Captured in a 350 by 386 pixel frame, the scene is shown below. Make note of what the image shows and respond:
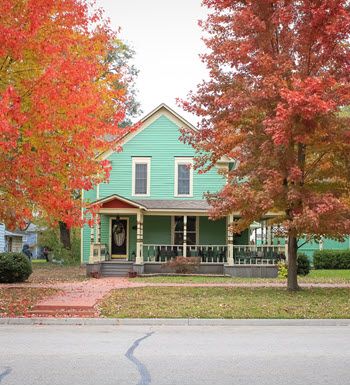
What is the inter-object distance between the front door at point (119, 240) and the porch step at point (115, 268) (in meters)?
2.60

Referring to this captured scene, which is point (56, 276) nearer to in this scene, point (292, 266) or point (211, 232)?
point (211, 232)

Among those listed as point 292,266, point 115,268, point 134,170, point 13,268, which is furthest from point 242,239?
point 13,268

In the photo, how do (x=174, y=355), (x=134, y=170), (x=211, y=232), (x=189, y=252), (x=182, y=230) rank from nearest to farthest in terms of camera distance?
(x=174, y=355) < (x=189, y=252) < (x=134, y=170) < (x=182, y=230) < (x=211, y=232)

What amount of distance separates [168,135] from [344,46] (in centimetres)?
1529

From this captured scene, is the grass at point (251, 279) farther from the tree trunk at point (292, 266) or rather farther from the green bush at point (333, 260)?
the tree trunk at point (292, 266)

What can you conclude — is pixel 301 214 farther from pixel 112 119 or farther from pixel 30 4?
pixel 30 4

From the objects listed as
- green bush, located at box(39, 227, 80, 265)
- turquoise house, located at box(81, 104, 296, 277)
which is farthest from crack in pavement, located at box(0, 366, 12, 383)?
green bush, located at box(39, 227, 80, 265)

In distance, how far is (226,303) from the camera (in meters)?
14.8

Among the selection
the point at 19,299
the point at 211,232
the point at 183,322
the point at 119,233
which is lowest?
the point at 183,322

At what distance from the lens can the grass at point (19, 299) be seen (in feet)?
45.0

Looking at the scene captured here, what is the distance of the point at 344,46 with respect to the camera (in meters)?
16.5

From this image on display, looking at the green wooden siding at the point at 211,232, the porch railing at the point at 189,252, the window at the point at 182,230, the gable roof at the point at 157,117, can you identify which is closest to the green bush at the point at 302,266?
the porch railing at the point at 189,252

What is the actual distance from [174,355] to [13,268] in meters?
14.6

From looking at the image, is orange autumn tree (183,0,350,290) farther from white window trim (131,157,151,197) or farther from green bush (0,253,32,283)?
white window trim (131,157,151,197)
